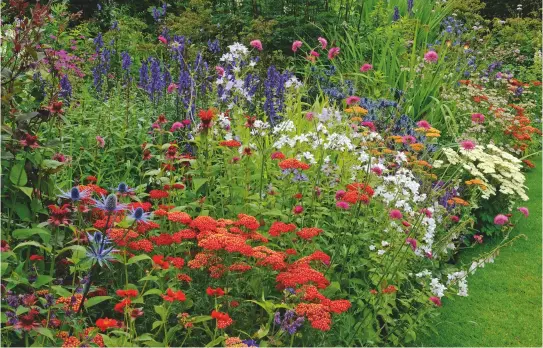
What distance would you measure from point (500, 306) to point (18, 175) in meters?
3.23

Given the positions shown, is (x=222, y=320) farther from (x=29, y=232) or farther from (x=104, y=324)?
(x=29, y=232)

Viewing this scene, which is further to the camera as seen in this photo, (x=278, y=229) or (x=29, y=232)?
(x=278, y=229)

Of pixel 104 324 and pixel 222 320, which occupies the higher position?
pixel 104 324

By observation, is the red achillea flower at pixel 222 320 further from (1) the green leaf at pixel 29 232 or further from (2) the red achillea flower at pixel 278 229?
(1) the green leaf at pixel 29 232

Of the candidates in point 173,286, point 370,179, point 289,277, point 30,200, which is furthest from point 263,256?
point 370,179

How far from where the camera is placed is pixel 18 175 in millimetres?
2719

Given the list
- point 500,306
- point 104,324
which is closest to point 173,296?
point 104,324

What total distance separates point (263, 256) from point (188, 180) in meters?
1.29

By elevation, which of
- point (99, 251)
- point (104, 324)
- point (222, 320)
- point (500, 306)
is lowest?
point (500, 306)

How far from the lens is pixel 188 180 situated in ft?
12.4

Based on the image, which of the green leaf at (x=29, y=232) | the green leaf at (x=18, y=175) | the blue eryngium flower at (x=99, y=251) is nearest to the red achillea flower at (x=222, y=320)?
the blue eryngium flower at (x=99, y=251)

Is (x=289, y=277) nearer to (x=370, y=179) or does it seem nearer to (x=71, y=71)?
(x=370, y=179)

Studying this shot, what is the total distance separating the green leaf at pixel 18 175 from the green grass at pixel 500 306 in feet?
7.66

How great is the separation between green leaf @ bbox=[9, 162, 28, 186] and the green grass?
2.33 metres
